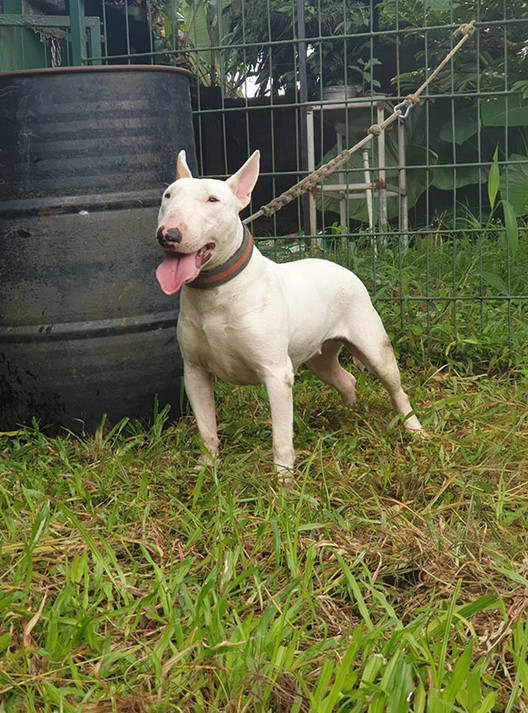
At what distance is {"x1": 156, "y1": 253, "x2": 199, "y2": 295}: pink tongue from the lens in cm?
258

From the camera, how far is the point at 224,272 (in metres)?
2.79

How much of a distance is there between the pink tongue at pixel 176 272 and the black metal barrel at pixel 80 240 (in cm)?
70

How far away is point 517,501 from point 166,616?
1.10 metres

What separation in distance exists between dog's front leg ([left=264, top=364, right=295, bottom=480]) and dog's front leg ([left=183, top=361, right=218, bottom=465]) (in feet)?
0.79

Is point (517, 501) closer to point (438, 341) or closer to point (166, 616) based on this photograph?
point (166, 616)

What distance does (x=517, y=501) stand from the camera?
266 cm

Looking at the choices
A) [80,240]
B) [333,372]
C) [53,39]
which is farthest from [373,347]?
[53,39]

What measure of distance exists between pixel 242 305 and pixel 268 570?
82 centimetres

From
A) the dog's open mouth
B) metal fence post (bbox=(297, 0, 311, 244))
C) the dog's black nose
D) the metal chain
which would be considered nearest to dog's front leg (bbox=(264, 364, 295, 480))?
the dog's open mouth

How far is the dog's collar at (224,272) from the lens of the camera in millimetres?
2783

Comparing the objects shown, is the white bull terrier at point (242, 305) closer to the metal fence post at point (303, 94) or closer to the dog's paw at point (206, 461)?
the dog's paw at point (206, 461)

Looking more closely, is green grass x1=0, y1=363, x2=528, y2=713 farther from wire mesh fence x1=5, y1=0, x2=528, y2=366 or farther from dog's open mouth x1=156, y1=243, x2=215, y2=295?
wire mesh fence x1=5, y1=0, x2=528, y2=366

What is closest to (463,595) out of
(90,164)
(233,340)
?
(233,340)

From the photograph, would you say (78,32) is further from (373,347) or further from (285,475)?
(285,475)
